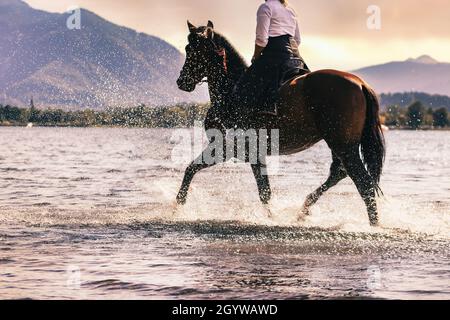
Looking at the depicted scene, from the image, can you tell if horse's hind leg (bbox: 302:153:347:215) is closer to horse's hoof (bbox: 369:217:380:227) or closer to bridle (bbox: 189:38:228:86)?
horse's hoof (bbox: 369:217:380:227)

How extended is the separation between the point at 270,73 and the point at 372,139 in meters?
1.87

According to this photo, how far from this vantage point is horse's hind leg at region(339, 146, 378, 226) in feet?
37.8

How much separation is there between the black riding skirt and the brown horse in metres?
0.19

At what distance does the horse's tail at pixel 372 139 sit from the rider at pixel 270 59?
115cm

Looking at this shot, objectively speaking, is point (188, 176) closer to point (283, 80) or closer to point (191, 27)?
point (283, 80)

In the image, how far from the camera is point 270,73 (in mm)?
11820

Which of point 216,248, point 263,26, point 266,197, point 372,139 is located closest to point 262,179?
point 266,197

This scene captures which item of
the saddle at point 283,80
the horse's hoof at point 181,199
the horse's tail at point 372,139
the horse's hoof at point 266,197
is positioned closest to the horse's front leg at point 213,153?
the horse's hoof at point 181,199

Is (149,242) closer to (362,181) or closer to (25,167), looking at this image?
(362,181)

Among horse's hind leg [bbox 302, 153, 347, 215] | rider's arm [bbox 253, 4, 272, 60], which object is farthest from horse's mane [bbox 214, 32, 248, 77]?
horse's hind leg [bbox 302, 153, 347, 215]

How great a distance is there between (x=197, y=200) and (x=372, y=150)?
197 inches

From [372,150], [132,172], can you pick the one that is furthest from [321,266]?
[132,172]
